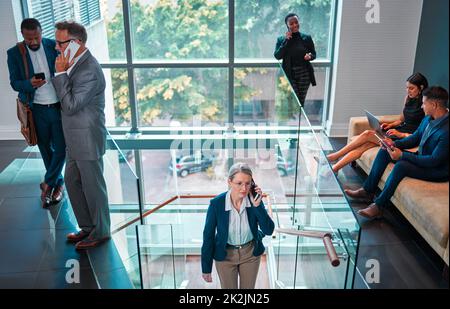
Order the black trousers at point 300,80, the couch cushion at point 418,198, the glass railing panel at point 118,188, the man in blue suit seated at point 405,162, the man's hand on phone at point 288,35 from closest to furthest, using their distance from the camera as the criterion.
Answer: the man in blue suit seated at point 405,162 → the couch cushion at point 418,198 → the glass railing panel at point 118,188 → the man's hand on phone at point 288,35 → the black trousers at point 300,80

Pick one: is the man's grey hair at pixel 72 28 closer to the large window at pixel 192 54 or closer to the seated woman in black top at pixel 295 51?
the seated woman in black top at pixel 295 51

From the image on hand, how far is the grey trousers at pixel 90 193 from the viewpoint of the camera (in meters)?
2.97

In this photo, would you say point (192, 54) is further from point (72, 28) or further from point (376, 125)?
point (72, 28)

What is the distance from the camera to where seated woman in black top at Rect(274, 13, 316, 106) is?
4.34m

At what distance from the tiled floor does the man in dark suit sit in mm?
257

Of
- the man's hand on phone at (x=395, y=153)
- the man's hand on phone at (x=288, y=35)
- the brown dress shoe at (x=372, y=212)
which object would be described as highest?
the man's hand on phone at (x=288, y=35)

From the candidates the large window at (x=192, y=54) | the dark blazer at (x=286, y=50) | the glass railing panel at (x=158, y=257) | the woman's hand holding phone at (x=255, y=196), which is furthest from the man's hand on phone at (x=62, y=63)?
the large window at (x=192, y=54)

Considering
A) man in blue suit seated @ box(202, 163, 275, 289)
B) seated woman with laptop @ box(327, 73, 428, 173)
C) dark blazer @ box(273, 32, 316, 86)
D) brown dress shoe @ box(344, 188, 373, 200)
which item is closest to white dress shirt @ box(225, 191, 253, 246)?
man in blue suit seated @ box(202, 163, 275, 289)

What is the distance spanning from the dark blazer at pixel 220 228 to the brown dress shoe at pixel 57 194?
1.65m

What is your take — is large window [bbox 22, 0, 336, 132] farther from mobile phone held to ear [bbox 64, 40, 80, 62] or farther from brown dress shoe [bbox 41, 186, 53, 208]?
mobile phone held to ear [bbox 64, 40, 80, 62]

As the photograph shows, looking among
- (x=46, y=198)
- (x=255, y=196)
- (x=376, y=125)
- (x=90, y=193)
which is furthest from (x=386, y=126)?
(x=46, y=198)
